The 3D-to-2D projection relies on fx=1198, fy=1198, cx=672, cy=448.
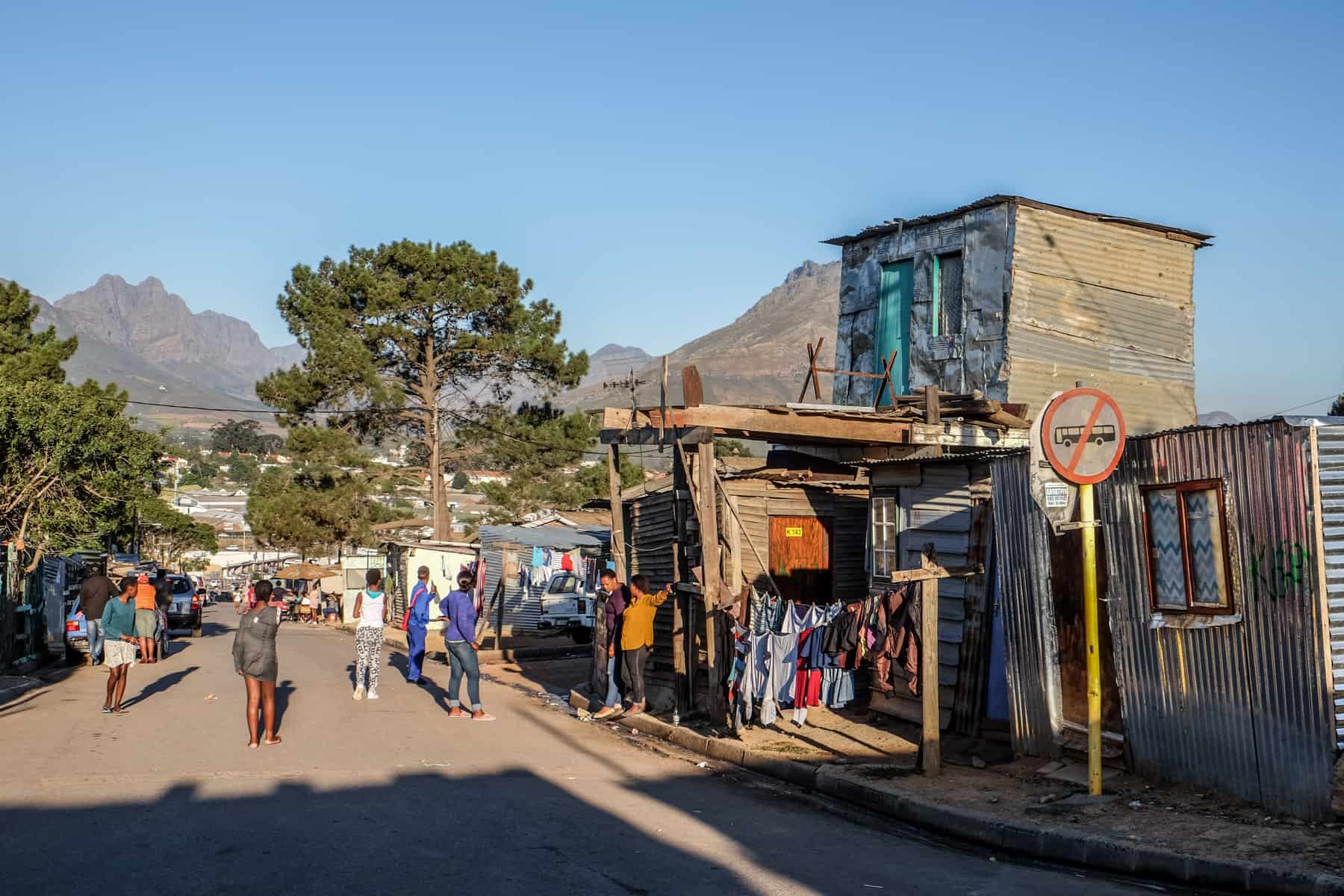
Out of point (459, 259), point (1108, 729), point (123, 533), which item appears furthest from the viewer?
point (123, 533)

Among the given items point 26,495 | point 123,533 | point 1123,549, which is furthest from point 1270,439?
point 123,533

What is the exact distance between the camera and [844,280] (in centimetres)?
2339

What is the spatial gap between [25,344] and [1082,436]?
41764 millimetres

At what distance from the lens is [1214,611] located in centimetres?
911

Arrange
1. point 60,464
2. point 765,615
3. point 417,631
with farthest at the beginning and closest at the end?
point 60,464 → point 417,631 → point 765,615

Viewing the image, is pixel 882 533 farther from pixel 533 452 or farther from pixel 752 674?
pixel 533 452

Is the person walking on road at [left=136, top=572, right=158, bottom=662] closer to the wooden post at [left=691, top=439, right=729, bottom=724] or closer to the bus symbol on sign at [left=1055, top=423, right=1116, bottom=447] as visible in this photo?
the wooden post at [left=691, top=439, right=729, bottom=724]

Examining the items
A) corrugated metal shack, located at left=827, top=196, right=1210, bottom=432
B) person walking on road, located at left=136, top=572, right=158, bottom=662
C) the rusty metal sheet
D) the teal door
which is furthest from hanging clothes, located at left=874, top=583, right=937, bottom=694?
person walking on road, located at left=136, top=572, right=158, bottom=662

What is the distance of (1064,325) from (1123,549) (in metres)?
10.6

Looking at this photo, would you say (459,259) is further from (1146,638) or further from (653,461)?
(653,461)

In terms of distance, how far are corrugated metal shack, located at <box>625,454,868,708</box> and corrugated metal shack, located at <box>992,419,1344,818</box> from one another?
6726 millimetres

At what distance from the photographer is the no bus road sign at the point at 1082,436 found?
30.1ft

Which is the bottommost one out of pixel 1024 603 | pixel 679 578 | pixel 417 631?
pixel 417 631

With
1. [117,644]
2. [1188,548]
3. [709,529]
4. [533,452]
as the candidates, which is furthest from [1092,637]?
[533,452]
